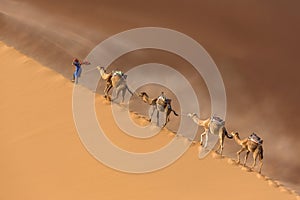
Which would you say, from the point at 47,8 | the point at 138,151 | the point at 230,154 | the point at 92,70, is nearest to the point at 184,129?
the point at 230,154

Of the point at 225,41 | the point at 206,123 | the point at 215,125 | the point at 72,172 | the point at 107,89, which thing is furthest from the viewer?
the point at 225,41

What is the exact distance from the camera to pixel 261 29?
698 inches

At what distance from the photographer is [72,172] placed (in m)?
10.1

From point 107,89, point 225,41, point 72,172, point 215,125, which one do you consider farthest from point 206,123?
point 225,41

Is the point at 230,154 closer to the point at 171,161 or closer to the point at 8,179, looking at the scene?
the point at 171,161

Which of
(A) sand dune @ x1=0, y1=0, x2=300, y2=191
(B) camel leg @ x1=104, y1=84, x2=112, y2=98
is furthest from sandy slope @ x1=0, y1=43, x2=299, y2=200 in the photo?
(A) sand dune @ x1=0, y1=0, x2=300, y2=191

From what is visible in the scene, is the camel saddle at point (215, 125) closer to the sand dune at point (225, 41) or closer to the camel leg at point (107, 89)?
the sand dune at point (225, 41)

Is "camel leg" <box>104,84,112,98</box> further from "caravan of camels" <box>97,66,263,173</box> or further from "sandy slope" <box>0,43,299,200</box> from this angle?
"sandy slope" <box>0,43,299,200</box>

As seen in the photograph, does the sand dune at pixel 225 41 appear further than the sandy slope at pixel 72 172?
Yes

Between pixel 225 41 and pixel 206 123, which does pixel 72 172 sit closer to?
pixel 206 123

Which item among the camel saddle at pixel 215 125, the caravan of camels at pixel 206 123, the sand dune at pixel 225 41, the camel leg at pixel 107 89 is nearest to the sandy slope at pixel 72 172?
the caravan of camels at pixel 206 123

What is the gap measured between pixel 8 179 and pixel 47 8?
11.2 m

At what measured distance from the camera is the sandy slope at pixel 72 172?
963 centimetres

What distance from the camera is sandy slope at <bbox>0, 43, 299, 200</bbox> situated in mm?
9633
